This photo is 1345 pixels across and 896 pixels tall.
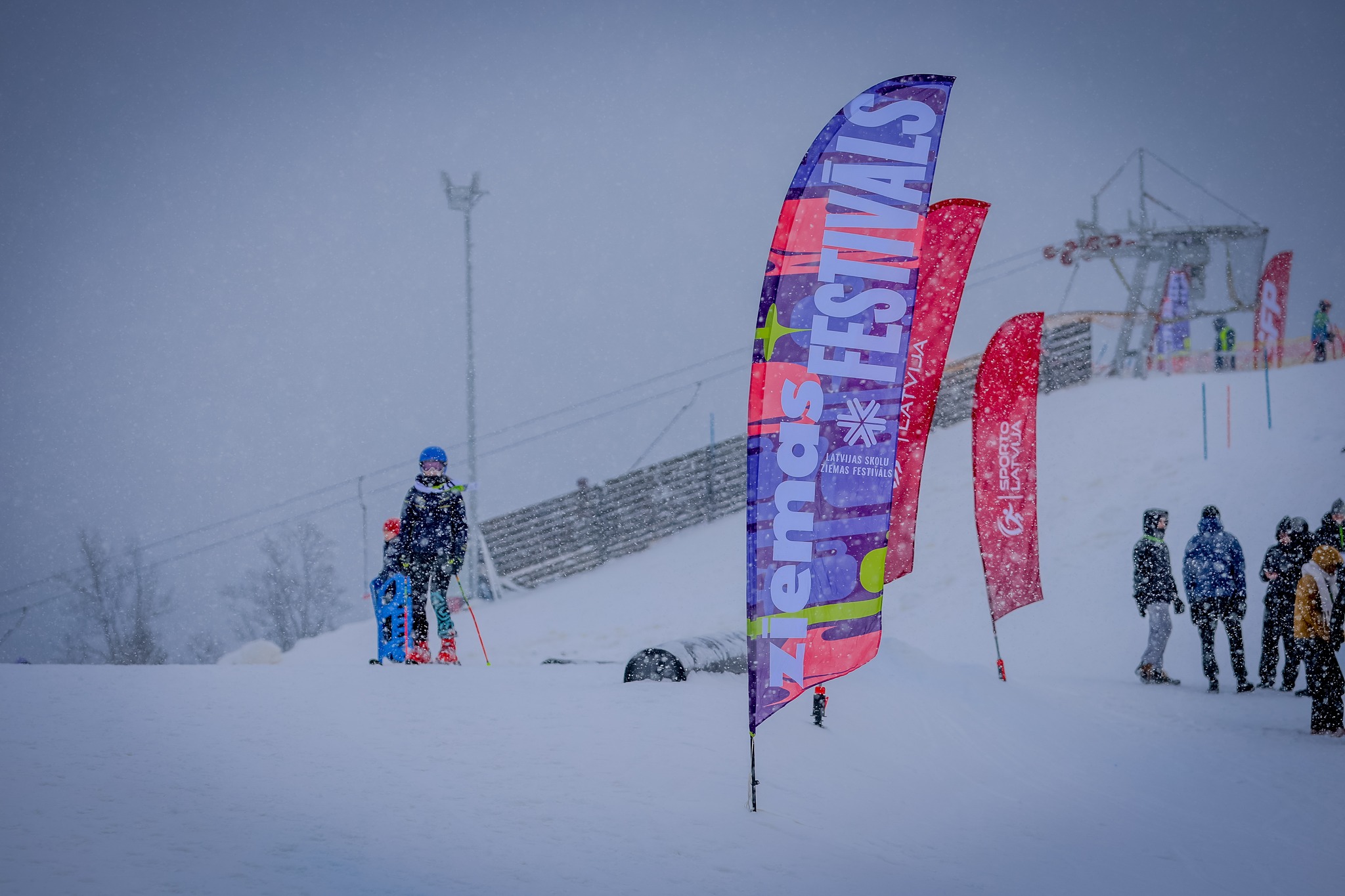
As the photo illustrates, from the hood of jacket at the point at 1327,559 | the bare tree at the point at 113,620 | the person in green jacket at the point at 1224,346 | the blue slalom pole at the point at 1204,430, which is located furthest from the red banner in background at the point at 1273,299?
the bare tree at the point at 113,620

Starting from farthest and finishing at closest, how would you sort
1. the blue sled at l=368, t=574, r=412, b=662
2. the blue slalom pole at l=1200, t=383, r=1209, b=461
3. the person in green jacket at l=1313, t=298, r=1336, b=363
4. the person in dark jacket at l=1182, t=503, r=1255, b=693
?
the person in green jacket at l=1313, t=298, r=1336, b=363 < the blue slalom pole at l=1200, t=383, r=1209, b=461 < the person in dark jacket at l=1182, t=503, r=1255, b=693 < the blue sled at l=368, t=574, r=412, b=662

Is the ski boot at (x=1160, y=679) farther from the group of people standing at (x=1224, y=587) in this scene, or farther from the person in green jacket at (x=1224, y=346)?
the person in green jacket at (x=1224, y=346)

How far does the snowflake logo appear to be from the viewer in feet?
15.8

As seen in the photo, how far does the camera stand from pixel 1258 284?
87.6 ft

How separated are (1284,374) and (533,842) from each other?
23370mm

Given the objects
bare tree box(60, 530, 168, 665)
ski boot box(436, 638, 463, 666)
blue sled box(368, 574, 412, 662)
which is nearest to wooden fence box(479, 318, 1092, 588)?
ski boot box(436, 638, 463, 666)

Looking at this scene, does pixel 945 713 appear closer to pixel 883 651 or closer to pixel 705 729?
pixel 883 651

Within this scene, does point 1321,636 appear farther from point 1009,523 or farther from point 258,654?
point 258,654

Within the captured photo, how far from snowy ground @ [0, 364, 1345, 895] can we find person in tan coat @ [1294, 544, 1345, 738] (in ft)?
0.82

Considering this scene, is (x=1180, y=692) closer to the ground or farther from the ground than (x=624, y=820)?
closer to the ground

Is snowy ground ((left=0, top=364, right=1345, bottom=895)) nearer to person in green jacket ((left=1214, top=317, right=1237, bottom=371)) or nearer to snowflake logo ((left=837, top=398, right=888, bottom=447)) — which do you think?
snowflake logo ((left=837, top=398, right=888, bottom=447))

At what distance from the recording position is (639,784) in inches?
185

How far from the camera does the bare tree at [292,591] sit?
35438 millimetres

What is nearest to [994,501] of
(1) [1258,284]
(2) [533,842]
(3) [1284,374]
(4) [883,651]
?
(4) [883,651]
